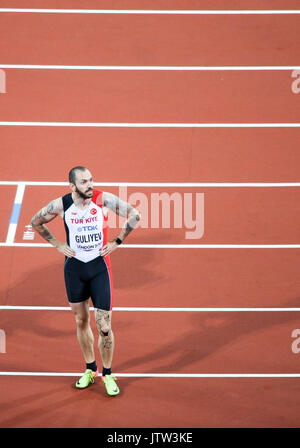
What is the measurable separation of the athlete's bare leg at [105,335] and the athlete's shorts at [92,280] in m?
0.06

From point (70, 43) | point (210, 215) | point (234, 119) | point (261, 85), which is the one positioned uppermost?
point (70, 43)

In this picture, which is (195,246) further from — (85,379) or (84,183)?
(84,183)

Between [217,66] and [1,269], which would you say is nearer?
[1,269]

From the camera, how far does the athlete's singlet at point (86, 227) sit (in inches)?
218

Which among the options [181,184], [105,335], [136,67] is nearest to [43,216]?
[105,335]

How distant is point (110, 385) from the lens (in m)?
5.87

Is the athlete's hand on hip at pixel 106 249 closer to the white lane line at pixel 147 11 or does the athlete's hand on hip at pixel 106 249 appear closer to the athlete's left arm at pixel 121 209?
the athlete's left arm at pixel 121 209

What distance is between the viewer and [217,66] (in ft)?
32.7

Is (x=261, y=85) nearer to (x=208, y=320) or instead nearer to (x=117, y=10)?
(x=117, y=10)

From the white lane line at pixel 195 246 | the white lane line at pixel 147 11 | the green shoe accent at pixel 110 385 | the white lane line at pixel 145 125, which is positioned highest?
the white lane line at pixel 147 11

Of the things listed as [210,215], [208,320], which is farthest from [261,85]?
[208,320]

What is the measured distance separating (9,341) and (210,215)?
10.3 feet

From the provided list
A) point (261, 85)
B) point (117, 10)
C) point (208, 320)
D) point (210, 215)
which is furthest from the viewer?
point (117, 10)

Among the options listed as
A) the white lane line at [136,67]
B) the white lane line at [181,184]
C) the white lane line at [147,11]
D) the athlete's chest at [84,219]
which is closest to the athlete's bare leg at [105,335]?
the athlete's chest at [84,219]
